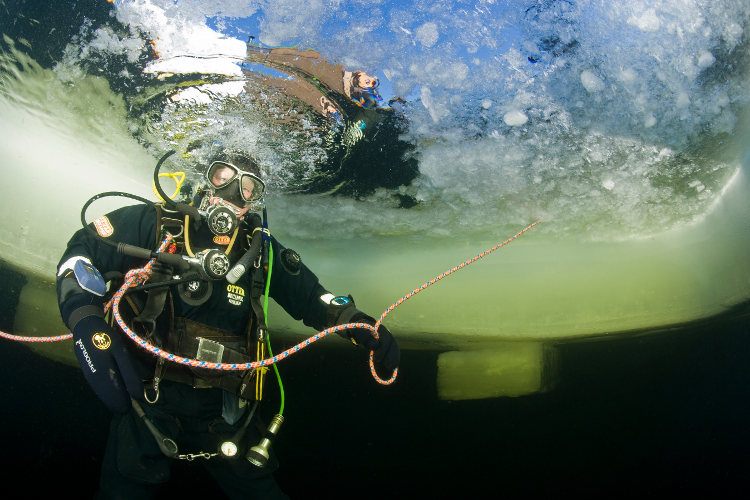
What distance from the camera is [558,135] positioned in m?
5.54

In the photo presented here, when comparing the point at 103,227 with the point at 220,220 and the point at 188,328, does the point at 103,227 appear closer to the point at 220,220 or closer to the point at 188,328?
the point at 220,220

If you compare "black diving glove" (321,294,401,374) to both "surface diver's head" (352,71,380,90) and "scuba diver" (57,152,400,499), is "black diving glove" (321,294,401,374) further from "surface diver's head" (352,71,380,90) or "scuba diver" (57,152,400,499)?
"surface diver's head" (352,71,380,90)

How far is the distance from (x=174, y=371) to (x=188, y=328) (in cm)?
32

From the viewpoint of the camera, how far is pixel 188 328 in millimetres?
2652

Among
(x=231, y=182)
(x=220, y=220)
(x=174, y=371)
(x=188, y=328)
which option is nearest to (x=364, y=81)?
(x=231, y=182)

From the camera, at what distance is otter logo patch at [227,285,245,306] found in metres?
2.89

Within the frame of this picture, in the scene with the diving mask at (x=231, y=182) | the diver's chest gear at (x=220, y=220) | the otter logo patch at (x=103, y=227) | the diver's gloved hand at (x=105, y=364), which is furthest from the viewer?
the diving mask at (x=231, y=182)

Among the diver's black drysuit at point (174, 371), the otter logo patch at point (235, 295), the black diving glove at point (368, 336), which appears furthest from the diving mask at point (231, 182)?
the black diving glove at point (368, 336)

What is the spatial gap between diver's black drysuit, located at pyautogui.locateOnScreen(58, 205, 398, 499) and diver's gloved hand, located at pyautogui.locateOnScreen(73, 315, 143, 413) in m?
0.02

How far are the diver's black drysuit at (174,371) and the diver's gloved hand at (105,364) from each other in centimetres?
2

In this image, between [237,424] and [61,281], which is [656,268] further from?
[61,281]

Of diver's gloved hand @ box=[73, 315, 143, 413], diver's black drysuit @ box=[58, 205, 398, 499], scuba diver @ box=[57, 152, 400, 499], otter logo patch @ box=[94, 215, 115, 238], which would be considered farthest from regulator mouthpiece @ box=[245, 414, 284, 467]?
otter logo patch @ box=[94, 215, 115, 238]

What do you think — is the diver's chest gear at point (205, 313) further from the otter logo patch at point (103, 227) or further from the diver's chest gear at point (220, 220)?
the otter logo patch at point (103, 227)

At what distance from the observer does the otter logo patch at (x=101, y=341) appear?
1.98 m
